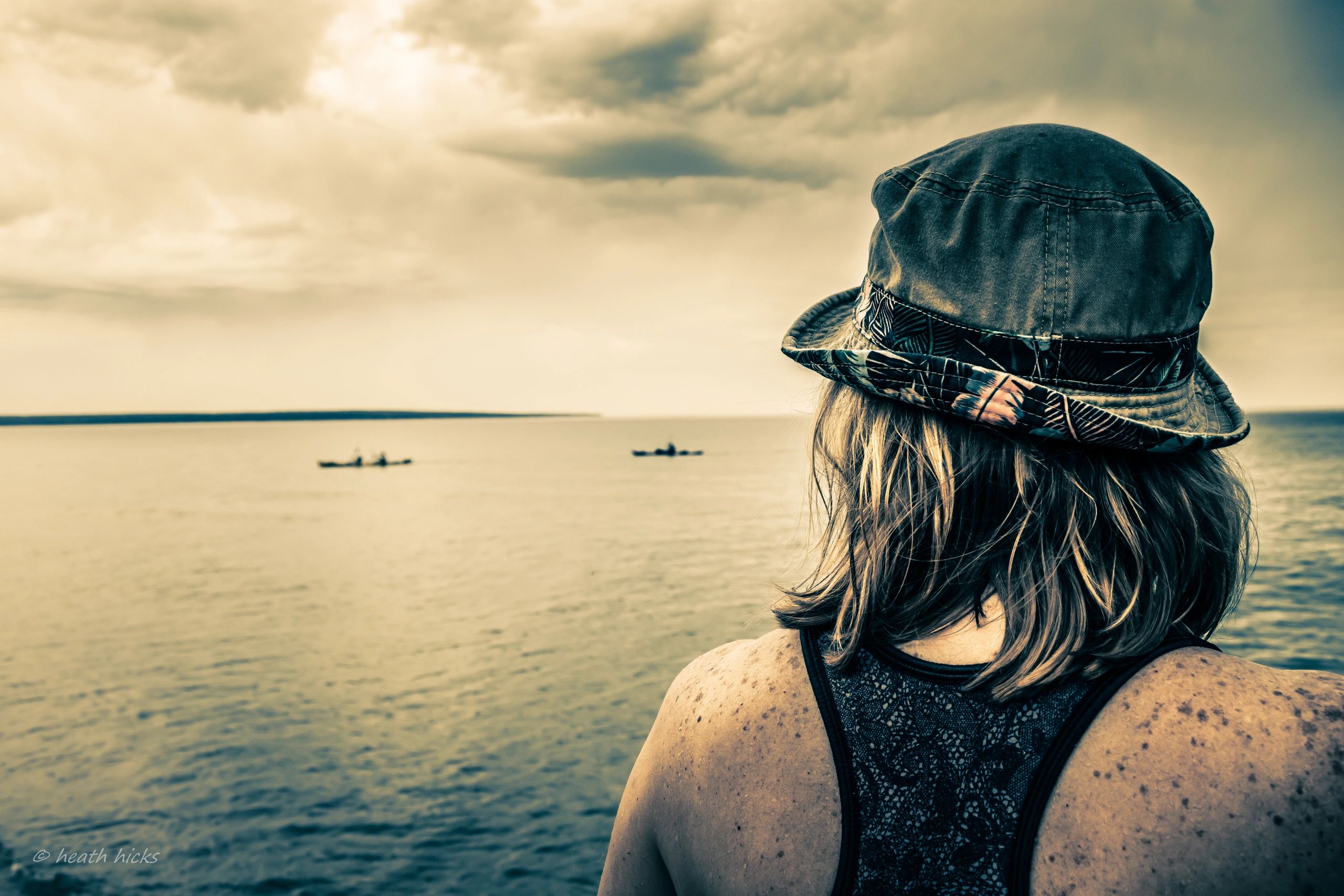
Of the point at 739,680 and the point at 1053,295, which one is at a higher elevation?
the point at 1053,295

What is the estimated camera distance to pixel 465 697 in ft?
48.1

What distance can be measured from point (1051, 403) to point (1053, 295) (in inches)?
6.2

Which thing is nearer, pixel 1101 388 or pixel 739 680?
pixel 1101 388

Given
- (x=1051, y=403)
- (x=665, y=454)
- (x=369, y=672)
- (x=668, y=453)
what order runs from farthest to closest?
(x=665, y=454) < (x=668, y=453) < (x=369, y=672) < (x=1051, y=403)

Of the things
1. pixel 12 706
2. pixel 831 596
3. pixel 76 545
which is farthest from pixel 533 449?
pixel 831 596

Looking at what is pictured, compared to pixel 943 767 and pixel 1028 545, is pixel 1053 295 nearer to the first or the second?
pixel 1028 545

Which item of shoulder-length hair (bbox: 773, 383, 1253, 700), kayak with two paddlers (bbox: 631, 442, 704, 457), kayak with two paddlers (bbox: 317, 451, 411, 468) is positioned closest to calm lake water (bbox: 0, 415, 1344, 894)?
shoulder-length hair (bbox: 773, 383, 1253, 700)

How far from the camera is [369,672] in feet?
54.1

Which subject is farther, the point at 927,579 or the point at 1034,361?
the point at 927,579

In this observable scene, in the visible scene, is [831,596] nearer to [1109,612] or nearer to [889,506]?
[889,506]

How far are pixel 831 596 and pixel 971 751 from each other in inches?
13.0

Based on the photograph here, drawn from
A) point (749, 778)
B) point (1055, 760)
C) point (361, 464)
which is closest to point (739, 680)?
point (749, 778)

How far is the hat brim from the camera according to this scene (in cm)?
106

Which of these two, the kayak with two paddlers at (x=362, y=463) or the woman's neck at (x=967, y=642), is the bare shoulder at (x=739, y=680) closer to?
the woman's neck at (x=967, y=642)
